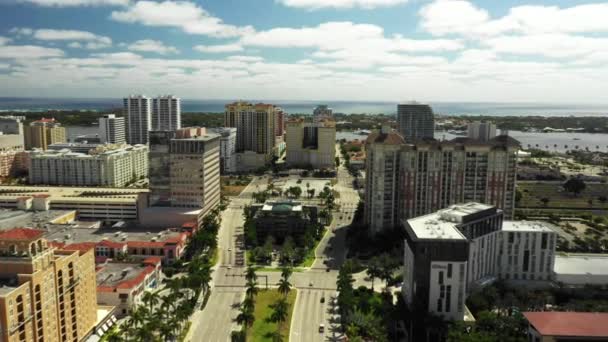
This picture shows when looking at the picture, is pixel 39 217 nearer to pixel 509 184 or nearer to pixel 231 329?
pixel 231 329

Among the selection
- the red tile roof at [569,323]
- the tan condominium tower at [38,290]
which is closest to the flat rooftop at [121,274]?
the tan condominium tower at [38,290]

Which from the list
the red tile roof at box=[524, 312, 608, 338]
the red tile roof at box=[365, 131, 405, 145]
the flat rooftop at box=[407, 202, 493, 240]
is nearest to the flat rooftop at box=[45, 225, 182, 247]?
the red tile roof at box=[365, 131, 405, 145]

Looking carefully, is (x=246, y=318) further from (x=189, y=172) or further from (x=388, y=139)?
(x=189, y=172)

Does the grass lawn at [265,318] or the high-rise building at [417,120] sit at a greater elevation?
the high-rise building at [417,120]

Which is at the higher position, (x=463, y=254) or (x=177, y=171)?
(x=177, y=171)

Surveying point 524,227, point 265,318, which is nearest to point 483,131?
point 524,227

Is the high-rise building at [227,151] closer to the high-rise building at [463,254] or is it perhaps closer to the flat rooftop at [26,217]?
the flat rooftop at [26,217]

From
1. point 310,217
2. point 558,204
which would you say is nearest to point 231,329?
point 310,217
